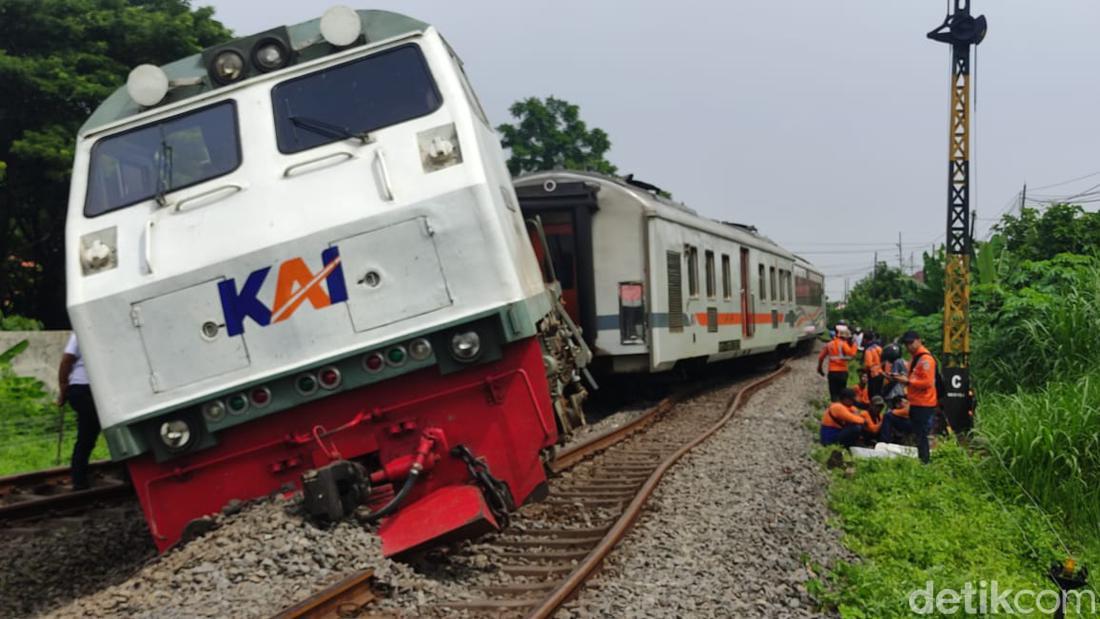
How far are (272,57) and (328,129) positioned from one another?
0.64m

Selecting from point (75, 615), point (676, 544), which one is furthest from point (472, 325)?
point (75, 615)

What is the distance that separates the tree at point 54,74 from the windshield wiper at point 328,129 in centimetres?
1346

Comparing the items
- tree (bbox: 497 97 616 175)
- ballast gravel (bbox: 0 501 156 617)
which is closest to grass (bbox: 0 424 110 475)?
ballast gravel (bbox: 0 501 156 617)

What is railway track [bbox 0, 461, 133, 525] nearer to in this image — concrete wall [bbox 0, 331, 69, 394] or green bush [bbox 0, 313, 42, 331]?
concrete wall [bbox 0, 331, 69, 394]

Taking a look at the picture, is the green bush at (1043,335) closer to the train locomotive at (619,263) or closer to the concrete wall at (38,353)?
the train locomotive at (619,263)

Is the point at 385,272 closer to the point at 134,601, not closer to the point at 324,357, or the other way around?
the point at 324,357

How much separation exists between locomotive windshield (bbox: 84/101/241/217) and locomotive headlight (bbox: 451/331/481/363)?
1.65 meters

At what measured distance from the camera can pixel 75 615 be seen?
4.45m

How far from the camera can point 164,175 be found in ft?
18.4

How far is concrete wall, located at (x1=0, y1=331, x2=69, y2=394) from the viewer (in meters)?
14.9

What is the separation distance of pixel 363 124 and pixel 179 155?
1102 mm

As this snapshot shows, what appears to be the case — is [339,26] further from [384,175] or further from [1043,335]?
[1043,335]

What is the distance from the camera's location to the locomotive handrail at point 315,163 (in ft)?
17.7

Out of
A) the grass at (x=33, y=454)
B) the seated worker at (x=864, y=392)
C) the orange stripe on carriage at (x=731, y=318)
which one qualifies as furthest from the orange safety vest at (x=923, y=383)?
the grass at (x=33, y=454)
